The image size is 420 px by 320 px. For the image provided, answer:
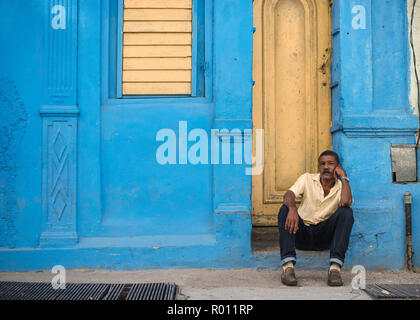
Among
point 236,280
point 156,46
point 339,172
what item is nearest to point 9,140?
point 156,46

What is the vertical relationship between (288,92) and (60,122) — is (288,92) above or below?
above

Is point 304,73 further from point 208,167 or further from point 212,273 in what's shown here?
point 212,273

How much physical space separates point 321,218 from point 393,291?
88 cm

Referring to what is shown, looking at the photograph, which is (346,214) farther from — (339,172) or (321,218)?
(339,172)

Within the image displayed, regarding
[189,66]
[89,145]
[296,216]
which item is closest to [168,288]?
[296,216]

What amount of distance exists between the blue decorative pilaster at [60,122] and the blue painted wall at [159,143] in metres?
0.02

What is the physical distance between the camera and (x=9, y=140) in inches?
161

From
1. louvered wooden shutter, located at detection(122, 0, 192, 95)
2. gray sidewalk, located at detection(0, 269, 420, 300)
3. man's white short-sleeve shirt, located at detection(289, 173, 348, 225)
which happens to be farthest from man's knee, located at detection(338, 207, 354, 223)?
louvered wooden shutter, located at detection(122, 0, 192, 95)

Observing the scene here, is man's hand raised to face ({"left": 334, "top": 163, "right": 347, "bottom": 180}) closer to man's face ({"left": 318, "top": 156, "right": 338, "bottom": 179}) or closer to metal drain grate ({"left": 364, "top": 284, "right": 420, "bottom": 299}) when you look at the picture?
man's face ({"left": 318, "top": 156, "right": 338, "bottom": 179})

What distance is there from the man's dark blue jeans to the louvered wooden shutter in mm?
1900

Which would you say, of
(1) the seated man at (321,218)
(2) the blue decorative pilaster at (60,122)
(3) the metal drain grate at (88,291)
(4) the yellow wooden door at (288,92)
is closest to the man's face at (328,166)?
(1) the seated man at (321,218)

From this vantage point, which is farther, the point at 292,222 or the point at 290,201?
the point at 290,201

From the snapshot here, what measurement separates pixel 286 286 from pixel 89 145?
247 centimetres

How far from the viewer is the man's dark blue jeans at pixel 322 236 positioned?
11.5 feet
